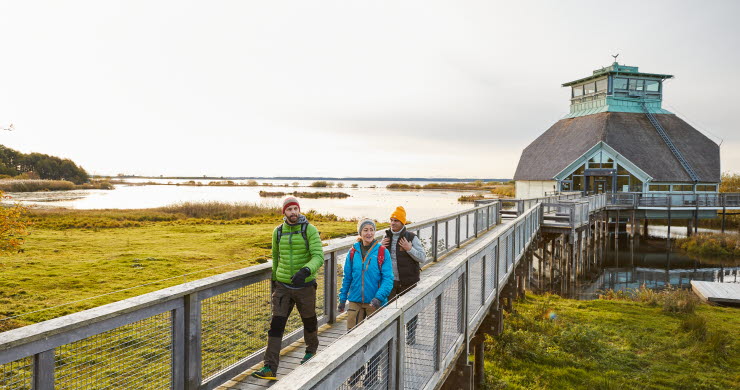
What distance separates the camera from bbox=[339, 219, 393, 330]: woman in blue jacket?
5289mm

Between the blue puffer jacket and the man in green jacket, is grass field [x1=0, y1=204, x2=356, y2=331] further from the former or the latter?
the blue puffer jacket

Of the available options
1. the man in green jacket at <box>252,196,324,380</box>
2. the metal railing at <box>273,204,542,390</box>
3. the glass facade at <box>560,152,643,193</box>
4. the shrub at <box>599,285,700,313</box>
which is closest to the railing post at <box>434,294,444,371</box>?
the metal railing at <box>273,204,542,390</box>

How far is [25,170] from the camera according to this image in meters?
105

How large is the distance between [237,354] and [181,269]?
498 inches

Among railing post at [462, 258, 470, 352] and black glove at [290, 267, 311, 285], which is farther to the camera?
railing post at [462, 258, 470, 352]

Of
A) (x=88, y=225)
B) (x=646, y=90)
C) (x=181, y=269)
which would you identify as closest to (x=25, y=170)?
(x=88, y=225)

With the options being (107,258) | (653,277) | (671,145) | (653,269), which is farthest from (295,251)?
(671,145)

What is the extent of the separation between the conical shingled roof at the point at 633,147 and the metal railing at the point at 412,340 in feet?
132

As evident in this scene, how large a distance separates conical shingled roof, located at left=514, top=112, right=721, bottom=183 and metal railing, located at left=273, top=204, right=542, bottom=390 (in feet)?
132

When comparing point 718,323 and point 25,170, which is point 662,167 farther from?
point 25,170

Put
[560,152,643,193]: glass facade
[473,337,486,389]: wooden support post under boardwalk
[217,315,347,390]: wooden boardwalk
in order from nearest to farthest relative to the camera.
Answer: [217,315,347,390]: wooden boardwalk
[473,337,486,389]: wooden support post under boardwalk
[560,152,643,193]: glass facade

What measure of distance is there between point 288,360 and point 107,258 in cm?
1592

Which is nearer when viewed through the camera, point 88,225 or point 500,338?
point 500,338

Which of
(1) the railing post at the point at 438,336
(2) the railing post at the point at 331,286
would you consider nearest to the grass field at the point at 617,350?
(2) the railing post at the point at 331,286
